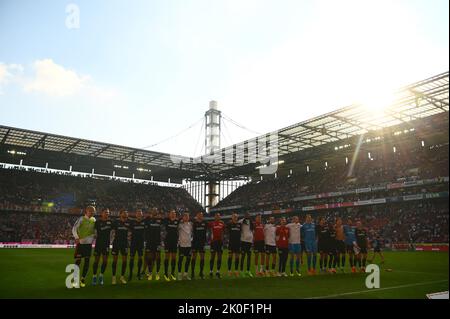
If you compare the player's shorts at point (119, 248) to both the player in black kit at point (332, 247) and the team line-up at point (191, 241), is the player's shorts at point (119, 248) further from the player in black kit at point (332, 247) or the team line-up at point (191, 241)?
the player in black kit at point (332, 247)

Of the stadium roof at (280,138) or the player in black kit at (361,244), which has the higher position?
the stadium roof at (280,138)

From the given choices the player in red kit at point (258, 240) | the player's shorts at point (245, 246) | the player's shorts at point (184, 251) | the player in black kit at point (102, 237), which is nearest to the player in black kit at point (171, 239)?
the player's shorts at point (184, 251)

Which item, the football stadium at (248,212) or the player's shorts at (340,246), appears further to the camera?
the player's shorts at (340,246)

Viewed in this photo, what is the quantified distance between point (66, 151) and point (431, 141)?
4369 centimetres

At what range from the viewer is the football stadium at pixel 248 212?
34.0ft

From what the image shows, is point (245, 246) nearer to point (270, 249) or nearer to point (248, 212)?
point (270, 249)

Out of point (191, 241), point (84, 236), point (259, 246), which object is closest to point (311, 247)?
point (259, 246)

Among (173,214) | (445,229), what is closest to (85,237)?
(173,214)

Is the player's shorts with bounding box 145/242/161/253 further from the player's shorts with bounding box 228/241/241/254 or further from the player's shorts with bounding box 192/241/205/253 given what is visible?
the player's shorts with bounding box 228/241/241/254

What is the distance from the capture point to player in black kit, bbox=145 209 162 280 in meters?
11.4

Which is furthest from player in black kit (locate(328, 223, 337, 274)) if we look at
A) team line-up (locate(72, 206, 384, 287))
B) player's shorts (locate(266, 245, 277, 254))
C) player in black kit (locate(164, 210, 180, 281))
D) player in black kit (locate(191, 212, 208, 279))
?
player in black kit (locate(164, 210, 180, 281))

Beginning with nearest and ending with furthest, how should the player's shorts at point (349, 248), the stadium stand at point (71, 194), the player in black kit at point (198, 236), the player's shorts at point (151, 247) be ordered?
the player's shorts at point (151, 247), the player in black kit at point (198, 236), the player's shorts at point (349, 248), the stadium stand at point (71, 194)

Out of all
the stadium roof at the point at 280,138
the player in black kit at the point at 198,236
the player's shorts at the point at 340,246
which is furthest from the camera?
the stadium roof at the point at 280,138
